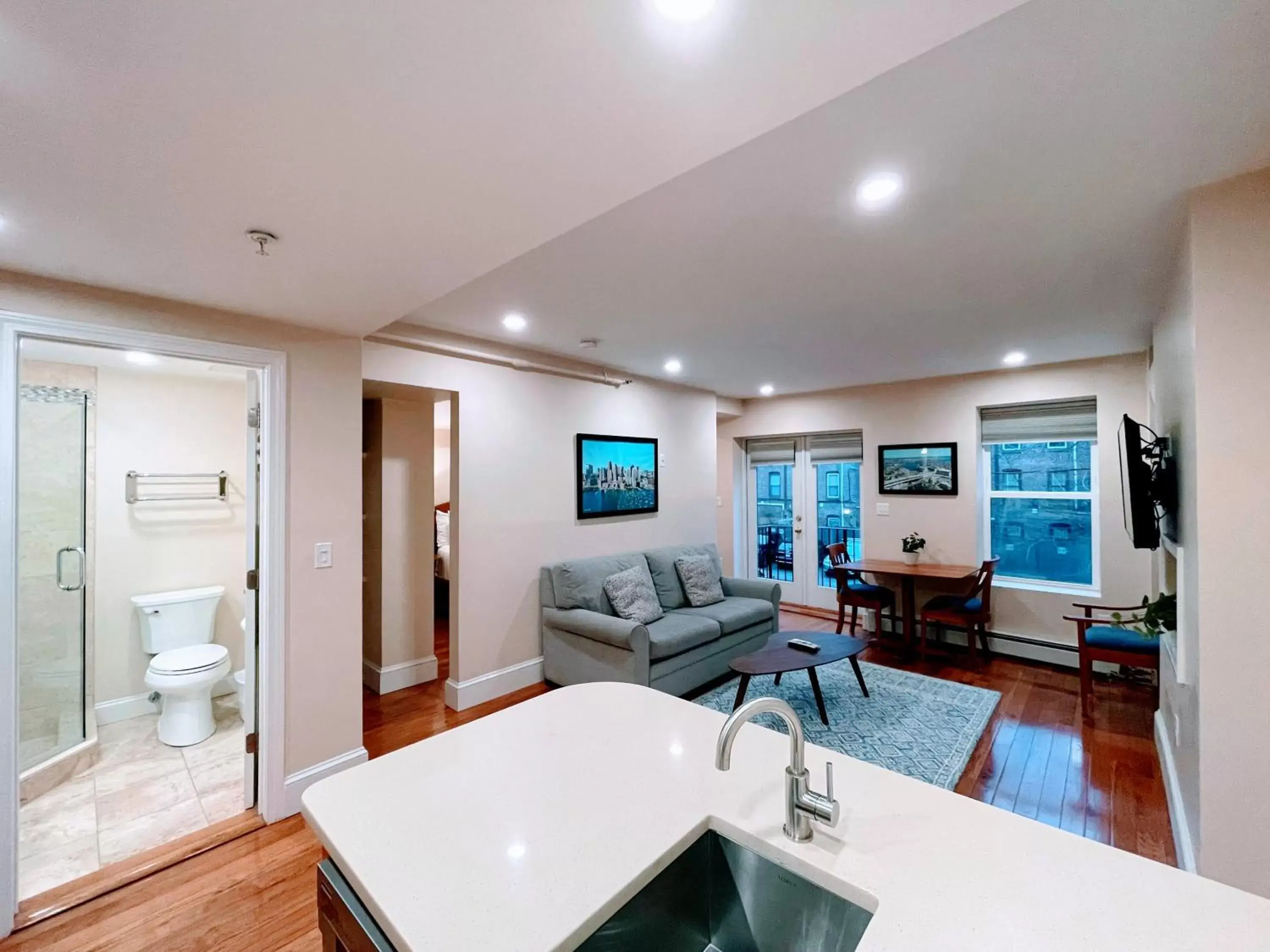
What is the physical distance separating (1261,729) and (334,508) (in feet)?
11.7

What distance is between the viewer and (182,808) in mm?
2457

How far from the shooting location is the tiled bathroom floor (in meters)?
2.13

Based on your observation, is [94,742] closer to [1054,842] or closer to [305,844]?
[305,844]

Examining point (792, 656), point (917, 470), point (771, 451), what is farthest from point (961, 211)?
point (771, 451)

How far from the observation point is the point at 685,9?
86 centimetres

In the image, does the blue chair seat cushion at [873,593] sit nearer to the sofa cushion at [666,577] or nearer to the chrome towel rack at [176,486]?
the sofa cushion at [666,577]

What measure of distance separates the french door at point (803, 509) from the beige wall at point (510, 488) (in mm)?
2304

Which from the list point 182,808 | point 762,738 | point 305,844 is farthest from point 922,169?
point 182,808

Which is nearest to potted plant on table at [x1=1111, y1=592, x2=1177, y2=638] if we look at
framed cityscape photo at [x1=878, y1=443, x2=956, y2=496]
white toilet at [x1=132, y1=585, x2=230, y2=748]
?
framed cityscape photo at [x1=878, y1=443, x2=956, y2=496]

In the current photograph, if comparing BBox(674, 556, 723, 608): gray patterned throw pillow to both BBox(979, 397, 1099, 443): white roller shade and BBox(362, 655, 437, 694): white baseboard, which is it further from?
BBox(979, 397, 1099, 443): white roller shade

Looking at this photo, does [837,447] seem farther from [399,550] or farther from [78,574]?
[78,574]

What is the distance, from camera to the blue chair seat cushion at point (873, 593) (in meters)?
4.72

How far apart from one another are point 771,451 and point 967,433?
2.11 metres

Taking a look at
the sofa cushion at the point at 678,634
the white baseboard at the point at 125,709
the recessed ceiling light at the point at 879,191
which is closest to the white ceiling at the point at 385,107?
the recessed ceiling light at the point at 879,191
